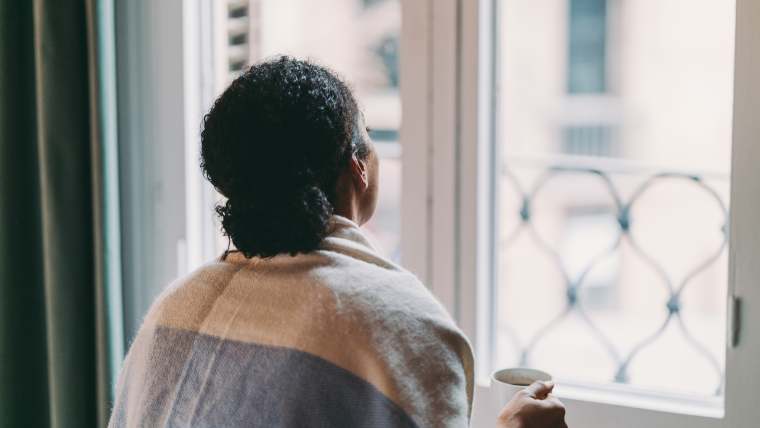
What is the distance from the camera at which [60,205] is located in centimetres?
192

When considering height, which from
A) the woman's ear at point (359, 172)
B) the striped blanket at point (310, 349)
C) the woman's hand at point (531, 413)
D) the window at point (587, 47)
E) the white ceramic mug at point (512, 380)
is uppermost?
the window at point (587, 47)

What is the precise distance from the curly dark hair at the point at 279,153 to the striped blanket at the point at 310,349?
0.04 meters

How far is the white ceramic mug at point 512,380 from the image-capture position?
1.29m

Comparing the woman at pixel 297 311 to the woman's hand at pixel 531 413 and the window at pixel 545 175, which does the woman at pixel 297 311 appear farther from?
the window at pixel 545 175

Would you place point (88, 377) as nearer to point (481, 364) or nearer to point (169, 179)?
point (169, 179)

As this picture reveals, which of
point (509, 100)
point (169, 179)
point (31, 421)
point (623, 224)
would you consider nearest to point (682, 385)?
point (623, 224)

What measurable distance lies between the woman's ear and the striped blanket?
2.2 inches

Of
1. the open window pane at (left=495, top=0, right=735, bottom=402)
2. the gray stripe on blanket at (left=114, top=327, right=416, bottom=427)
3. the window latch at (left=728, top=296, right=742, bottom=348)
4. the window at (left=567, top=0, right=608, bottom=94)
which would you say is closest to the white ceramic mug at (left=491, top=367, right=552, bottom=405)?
the gray stripe on blanket at (left=114, top=327, right=416, bottom=427)

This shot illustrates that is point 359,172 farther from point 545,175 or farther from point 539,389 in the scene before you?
point 545,175

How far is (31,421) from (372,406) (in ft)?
3.74

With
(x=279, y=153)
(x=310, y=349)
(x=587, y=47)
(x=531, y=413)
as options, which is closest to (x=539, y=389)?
(x=531, y=413)

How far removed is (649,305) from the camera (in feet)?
6.40

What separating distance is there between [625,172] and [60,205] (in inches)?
43.3

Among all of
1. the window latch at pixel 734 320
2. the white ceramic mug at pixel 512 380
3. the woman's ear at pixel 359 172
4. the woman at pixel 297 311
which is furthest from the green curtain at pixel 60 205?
the window latch at pixel 734 320
